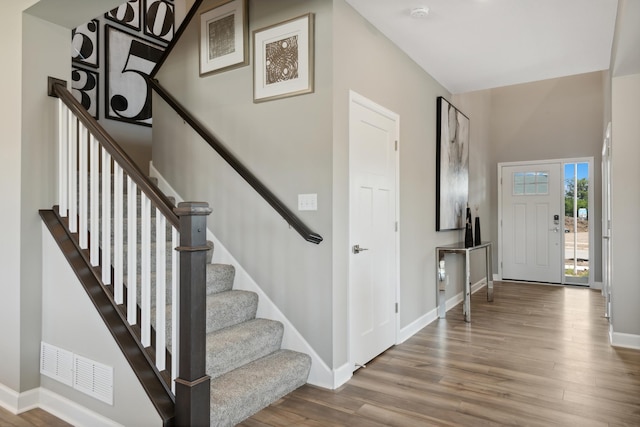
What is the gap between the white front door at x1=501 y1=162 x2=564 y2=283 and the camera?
6711mm

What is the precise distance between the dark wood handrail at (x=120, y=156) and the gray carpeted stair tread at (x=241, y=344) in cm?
93

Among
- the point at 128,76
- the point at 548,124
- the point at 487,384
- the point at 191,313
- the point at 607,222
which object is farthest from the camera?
the point at 548,124

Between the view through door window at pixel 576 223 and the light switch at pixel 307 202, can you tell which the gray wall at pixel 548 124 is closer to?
the view through door window at pixel 576 223

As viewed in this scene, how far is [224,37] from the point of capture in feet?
10.7

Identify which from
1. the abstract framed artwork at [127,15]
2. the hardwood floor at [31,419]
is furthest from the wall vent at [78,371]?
the abstract framed artwork at [127,15]

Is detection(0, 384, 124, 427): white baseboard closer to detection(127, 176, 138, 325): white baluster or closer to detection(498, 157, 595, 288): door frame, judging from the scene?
detection(127, 176, 138, 325): white baluster

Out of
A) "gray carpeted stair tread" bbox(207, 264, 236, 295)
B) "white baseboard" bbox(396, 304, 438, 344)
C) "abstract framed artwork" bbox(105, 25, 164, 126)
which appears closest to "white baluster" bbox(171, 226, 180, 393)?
"gray carpeted stair tread" bbox(207, 264, 236, 295)

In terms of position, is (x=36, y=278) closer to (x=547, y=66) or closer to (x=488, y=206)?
(x=547, y=66)

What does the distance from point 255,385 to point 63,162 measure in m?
1.69

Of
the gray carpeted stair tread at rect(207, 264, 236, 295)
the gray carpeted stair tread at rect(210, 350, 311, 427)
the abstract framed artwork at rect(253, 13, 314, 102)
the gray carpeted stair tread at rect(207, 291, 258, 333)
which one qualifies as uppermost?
A: the abstract framed artwork at rect(253, 13, 314, 102)

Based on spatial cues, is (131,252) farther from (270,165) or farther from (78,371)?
(270,165)

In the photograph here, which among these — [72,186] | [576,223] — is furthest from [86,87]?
[576,223]

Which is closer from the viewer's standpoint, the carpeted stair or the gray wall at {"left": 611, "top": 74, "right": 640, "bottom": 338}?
the carpeted stair

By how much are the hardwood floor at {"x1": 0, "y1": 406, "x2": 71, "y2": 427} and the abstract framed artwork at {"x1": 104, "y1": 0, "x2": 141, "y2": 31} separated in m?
3.56
